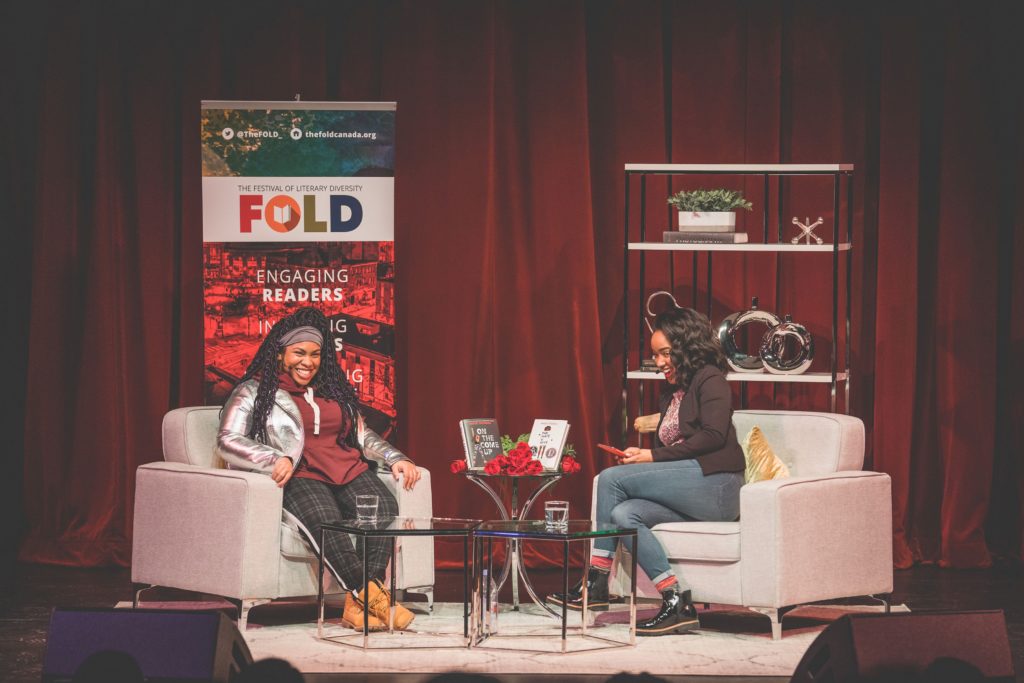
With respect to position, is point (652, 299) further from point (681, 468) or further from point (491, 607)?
point (491, 607)

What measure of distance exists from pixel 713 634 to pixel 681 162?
238cm

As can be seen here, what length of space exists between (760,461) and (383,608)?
1530 millimetres

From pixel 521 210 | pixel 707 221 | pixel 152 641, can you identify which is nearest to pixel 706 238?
pixel 707 221

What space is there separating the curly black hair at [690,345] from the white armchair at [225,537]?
109 cm

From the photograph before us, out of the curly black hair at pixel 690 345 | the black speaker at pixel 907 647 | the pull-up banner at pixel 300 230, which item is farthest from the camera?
the pull-up banner at pixel 300 230

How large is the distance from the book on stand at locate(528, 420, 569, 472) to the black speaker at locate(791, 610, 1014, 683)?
7.69 ft

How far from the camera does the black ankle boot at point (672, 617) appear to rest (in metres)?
4.29

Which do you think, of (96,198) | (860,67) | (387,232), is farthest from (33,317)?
(860,67)

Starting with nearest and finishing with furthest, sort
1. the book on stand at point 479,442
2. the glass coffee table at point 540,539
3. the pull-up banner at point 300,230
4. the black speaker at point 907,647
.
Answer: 1. the black speaker at point 907,647
2. the glass coffee table at point 540,539
3. the book on stand at point 479,442
4. the pull-up banner at point 300,230

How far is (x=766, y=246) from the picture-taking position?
5191mm

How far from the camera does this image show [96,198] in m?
5.72

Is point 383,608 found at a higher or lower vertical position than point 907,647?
lower

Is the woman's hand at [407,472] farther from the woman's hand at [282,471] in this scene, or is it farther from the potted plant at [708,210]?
the potted plant at [708,210]

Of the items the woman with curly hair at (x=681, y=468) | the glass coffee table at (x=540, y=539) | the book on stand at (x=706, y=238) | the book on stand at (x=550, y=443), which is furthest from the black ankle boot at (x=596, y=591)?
the book on stand at (x=706, y=238)
